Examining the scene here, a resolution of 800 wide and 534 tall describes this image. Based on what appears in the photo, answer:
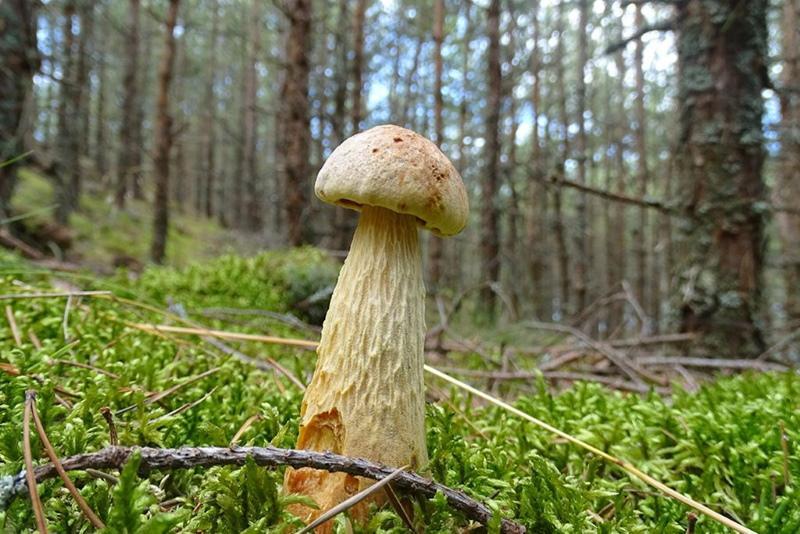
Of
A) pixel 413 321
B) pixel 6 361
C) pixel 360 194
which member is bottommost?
pixel 6 361

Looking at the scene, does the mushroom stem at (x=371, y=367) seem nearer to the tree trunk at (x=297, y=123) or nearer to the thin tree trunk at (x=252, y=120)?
the tree trunk at (x=297, y=123)

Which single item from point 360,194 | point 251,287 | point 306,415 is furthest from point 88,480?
point 251,287

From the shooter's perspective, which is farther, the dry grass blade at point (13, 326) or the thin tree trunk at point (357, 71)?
the thin tree trunk at point (357, 71)

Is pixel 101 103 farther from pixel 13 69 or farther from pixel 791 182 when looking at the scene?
pixel 791 182

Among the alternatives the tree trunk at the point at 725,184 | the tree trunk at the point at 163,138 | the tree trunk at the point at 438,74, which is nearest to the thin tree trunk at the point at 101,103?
the tree trunk at the point at 163,138

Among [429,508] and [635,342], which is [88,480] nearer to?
[429,508]

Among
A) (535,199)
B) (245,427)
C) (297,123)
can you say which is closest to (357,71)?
(297,123)
